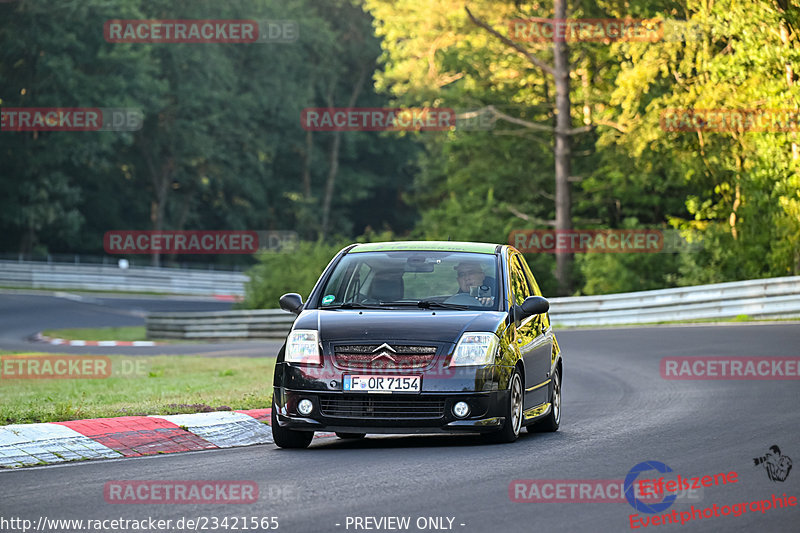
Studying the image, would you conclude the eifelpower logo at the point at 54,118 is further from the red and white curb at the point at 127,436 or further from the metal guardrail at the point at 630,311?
the red and white curb at the point at 127,436

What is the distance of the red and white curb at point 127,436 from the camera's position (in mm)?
10148

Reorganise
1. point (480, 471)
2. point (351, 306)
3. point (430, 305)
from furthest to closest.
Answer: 1. point (351, 306)
2. point (430, 305)
3. point (480, 471)

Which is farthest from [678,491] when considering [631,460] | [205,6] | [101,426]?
[205,6]

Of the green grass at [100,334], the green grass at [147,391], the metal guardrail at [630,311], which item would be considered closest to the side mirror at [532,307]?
the green grass at [147,391]

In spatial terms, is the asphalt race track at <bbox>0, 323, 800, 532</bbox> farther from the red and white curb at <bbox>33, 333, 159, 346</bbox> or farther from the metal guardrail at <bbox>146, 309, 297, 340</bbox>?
the red and white curb at <bbox>33, 333, 159, 346</bbox>

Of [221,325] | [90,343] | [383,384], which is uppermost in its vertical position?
[383,384]

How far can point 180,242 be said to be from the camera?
241 feet

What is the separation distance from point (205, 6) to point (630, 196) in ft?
120

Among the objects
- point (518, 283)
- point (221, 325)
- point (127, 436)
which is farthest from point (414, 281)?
point (221, 325)

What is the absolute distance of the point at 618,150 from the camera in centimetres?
3862

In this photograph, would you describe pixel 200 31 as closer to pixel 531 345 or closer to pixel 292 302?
pixel 292 302

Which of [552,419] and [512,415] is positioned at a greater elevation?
[512,415]

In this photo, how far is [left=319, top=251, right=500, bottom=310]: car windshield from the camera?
11.5 meters

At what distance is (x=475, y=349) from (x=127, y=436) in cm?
298
